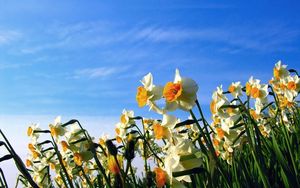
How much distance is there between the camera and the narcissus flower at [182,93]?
2451 mm

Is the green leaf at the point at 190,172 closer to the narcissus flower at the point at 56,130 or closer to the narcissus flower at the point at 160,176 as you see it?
the narcissus flower at the point at 160,176

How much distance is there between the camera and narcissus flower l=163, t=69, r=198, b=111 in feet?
8.04

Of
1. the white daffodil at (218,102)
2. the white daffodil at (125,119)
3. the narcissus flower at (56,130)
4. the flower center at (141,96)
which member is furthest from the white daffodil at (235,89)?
the flower center at (141,96)

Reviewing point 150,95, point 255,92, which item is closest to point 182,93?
point 150,95

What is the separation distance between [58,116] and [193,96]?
2190 millimetres

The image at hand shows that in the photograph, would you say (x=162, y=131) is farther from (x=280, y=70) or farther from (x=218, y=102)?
(x=280, y=70)

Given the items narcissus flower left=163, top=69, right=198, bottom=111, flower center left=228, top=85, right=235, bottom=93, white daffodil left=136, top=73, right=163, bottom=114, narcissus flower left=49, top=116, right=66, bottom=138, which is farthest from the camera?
flower center left=228, top=85, right=235, bottom=93

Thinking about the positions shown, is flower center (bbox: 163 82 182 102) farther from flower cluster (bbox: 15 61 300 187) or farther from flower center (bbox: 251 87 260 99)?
flower center (bbox: 251 87 260 99)

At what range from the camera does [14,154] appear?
7.86 ft

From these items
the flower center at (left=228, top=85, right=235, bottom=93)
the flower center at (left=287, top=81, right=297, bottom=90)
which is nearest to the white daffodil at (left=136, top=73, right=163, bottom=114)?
the flower center at (left=228, top=85, right=235, bottom=93)

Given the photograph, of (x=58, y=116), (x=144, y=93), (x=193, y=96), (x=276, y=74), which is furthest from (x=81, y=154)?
(x=276, y=74)

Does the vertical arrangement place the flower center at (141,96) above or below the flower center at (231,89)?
below

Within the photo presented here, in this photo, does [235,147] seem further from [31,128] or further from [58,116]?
[31,128]

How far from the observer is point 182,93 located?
246 cm
